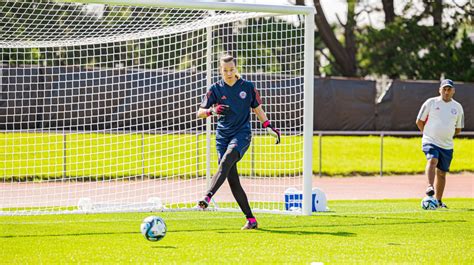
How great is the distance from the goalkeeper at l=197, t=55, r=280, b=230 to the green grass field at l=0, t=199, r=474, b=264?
504mm

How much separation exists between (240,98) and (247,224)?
4.73ft

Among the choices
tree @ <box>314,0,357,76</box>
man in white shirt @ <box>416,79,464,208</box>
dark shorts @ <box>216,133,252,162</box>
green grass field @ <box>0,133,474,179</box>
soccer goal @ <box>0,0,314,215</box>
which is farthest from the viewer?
tree @ <box>314,0,357,76</box>

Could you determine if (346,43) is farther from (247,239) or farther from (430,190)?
(247,239)

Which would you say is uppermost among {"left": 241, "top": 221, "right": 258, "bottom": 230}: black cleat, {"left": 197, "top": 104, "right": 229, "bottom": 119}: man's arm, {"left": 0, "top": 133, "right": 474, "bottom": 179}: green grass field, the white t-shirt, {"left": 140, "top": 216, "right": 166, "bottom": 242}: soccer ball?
{"left": 197, "top": 104, "right": 229, "bottom": 119}: man's arm

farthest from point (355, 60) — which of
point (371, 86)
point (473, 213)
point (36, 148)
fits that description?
point (473, 213)

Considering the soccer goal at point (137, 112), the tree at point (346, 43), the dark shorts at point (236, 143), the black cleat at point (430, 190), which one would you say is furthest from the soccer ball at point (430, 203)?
the tree at point (346, 43)

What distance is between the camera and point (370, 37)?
133ft

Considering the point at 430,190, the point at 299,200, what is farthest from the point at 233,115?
the point at 430,190

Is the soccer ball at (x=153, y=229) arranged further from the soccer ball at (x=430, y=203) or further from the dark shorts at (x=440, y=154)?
the dark shorts at (x=440, y=154)

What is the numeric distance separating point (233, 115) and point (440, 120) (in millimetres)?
4429

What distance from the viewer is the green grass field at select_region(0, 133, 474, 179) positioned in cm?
1806

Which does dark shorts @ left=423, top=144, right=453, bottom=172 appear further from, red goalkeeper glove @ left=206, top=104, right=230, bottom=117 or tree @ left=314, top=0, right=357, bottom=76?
tree @ left=314, top=0, right=357, bottom=76

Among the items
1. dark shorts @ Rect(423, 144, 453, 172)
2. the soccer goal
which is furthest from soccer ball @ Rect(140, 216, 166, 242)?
dark shorts @ Rect(423, 144, 453, 172)

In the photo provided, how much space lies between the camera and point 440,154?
588 inches
